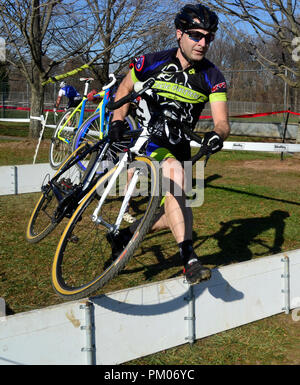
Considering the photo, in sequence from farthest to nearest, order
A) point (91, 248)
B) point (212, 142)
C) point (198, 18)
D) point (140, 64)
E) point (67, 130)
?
1. point (67, 130)
2. point (91, 248)
3. point (140, 64)
4. point (198, 18)
5. point (212, 142)

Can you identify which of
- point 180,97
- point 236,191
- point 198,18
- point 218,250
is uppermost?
point 198,18

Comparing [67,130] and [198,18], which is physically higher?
[198,18]

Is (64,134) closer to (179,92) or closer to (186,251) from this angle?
(179,92)

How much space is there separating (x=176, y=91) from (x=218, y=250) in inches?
87.1

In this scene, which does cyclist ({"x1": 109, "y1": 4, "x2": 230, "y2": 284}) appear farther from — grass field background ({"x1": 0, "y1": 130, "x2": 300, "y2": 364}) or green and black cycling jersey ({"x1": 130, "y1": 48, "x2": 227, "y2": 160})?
grass field background ({"x1": 0, "y1": 130, "x2": 300, "y2": 364})

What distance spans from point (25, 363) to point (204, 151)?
1.86 meters

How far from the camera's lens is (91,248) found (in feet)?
18.1

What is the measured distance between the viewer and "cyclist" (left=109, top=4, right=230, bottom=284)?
155 inches

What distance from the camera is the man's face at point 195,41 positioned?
160 inches

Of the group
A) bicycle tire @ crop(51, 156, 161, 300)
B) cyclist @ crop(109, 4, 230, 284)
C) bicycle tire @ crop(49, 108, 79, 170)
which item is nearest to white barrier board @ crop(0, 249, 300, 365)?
bicycle tire @ crop(51, 156, 161, 300)

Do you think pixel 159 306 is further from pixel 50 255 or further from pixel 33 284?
pixel 50 255

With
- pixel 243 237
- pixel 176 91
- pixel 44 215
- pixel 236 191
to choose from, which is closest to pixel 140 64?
pixel 176 91

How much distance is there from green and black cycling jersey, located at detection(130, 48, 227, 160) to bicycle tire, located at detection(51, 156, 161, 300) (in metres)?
0.47
